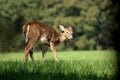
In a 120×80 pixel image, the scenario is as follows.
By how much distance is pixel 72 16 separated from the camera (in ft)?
105

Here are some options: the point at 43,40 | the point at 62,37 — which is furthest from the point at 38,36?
the point at 62,37

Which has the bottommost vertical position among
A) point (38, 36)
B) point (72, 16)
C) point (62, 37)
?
point (72, 16)

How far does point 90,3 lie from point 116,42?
31.3 meters

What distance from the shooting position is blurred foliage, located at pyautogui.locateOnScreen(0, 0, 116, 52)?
1147 inches

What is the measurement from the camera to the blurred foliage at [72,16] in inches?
1147

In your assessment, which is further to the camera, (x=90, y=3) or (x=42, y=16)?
(x=90, y=3)

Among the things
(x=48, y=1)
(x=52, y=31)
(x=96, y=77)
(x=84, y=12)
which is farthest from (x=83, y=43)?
(x=96, y=77)

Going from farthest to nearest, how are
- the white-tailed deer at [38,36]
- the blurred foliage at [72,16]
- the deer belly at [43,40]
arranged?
the blurred foliage at [72,16], the deer belly at [43,40], the white-tailed deer at [38,36]

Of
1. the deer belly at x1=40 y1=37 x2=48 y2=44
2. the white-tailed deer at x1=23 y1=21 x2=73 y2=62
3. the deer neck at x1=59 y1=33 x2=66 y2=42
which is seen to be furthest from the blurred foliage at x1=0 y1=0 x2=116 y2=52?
the deer belly at x1=40 y1=37 x2=48 y2=44

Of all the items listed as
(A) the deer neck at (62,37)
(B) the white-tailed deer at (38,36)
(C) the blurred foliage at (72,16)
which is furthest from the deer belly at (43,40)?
(C) the blurred foliage at (72,16)

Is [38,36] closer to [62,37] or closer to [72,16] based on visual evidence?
[62,37]

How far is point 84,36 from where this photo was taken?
30.1m

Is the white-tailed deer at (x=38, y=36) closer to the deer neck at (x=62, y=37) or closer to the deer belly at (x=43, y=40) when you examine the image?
the deer belly at (x=43, y=40)

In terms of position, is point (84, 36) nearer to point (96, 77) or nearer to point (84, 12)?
point (84, 12)
